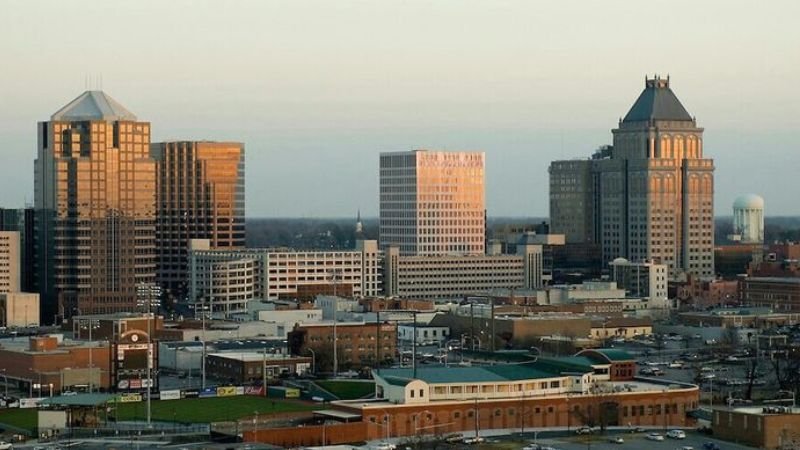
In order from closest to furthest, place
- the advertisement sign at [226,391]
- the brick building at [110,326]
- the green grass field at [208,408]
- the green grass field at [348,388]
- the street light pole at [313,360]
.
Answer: the green grass field at [208,408], the green grass field at [348,388], the advertisement sign at [226,391], the street light pole at [313,360], the brick building at [110,326]

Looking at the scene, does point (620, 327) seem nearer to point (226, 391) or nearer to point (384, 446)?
point (226, 391)

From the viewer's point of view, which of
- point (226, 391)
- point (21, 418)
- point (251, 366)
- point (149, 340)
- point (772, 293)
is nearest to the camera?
point (21, 418)

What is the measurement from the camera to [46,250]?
4926 inches

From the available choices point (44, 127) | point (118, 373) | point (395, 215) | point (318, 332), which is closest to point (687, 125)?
point (395, 215)

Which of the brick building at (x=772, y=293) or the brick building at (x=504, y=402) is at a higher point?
the brick building at (x=772, y=293)

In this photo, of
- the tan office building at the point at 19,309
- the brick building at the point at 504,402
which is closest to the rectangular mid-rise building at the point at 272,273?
the tan office building at the point at 19,309

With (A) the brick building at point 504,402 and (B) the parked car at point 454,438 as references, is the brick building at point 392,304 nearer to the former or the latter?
(A) the brick building at point 504,402

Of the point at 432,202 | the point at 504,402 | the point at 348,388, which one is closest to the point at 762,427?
the point at 504,402

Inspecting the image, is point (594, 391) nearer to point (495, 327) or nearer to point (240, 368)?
point (240, 368)

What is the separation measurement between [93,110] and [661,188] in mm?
46697

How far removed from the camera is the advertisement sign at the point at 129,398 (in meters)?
78.2

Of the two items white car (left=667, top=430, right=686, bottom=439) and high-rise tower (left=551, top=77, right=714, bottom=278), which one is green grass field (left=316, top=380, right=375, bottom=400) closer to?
white car (left=667, top=430, right=686, bottom=439)

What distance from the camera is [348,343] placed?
95.4 meters

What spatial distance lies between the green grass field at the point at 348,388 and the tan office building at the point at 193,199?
65177mm
